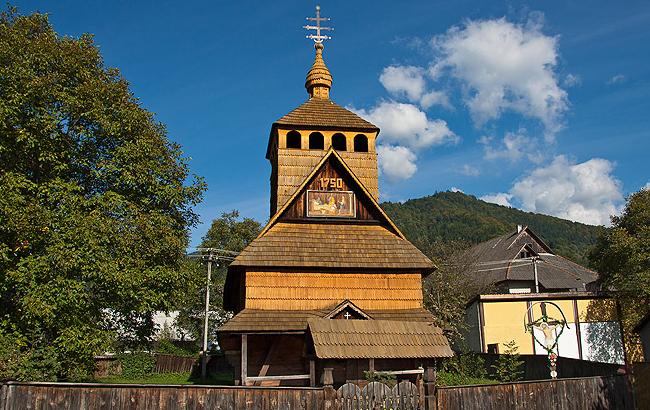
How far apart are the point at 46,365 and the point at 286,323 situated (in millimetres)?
6670

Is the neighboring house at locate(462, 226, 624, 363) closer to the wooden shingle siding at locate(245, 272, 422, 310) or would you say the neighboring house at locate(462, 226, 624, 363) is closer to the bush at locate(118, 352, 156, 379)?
the wooden shingle siding at locate(245, 272, 422, 310)

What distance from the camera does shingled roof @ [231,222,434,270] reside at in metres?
18.6

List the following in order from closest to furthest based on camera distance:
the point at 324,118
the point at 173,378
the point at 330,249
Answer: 1. the point at 330,249
2. the point at 324,118
3. the point at 173,378

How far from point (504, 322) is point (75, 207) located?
69.8 feet

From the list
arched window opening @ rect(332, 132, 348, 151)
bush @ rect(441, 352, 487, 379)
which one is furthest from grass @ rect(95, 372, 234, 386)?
arched window opening @ rect(332, 132, 348, 151)

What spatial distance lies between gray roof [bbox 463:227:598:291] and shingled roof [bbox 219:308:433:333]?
2328cm

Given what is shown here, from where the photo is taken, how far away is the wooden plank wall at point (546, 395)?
1159 cm

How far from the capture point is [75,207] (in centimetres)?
1670

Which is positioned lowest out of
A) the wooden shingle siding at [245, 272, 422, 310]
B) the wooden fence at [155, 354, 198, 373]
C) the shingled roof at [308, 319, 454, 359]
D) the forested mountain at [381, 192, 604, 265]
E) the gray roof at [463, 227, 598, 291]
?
the wooden fence at [155, 354, 198, 373]

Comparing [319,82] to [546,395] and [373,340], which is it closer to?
[373,340]

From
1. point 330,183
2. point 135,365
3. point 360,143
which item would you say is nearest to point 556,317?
point 360,143

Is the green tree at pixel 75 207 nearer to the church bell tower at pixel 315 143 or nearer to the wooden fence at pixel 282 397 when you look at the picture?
the church bell tower at pixel 315 143

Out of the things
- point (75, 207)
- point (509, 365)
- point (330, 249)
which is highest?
point (75, 207)

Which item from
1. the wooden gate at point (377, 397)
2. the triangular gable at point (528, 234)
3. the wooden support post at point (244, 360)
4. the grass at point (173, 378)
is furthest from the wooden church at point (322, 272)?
the triangular gable at point (528, 234)
